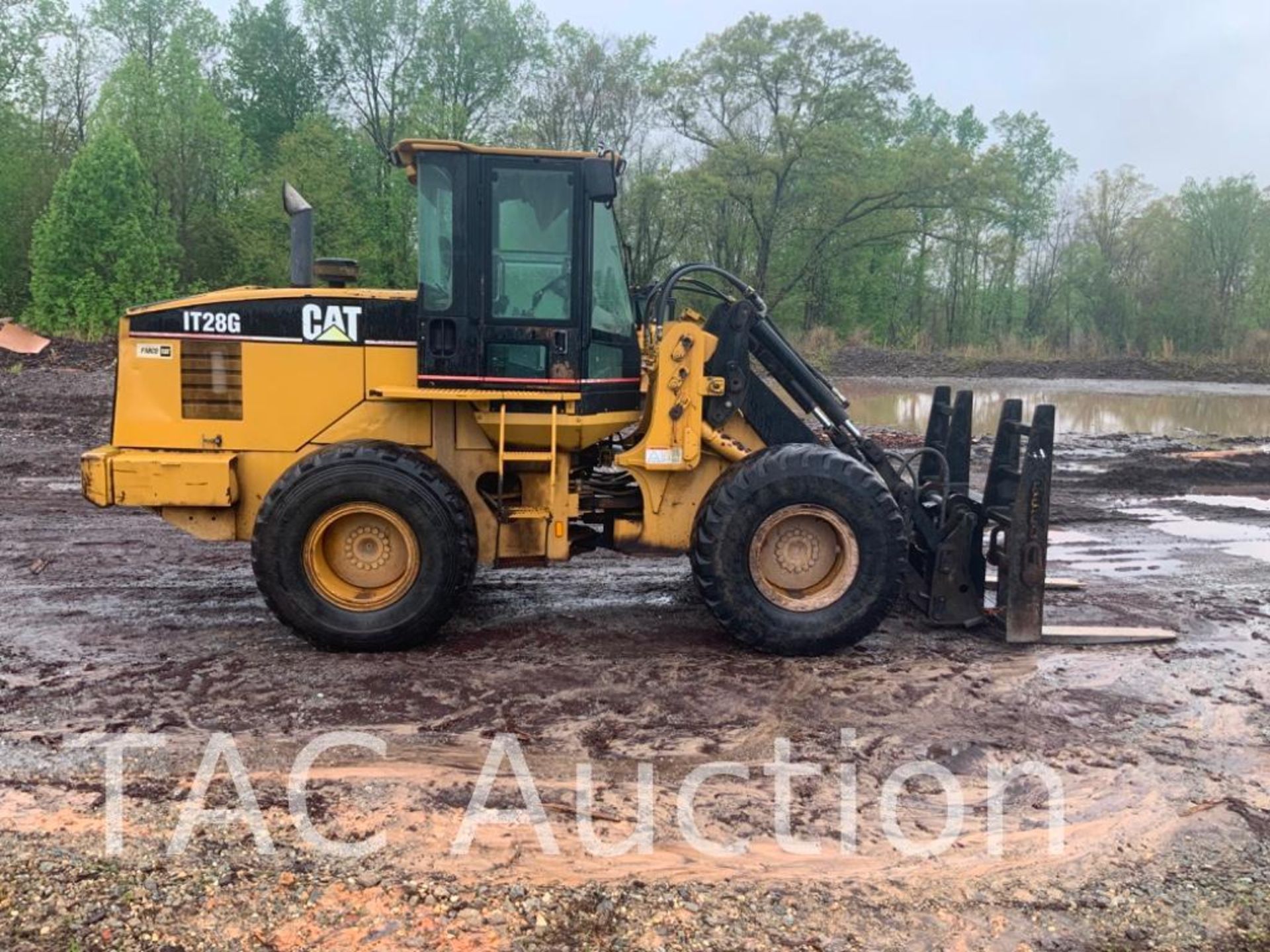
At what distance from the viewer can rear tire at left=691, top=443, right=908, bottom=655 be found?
561 centimetres

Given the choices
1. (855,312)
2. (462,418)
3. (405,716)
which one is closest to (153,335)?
(462,418)

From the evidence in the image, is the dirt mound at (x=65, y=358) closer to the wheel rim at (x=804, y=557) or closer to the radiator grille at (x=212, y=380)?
the radiator grille at (x=212, y=380)

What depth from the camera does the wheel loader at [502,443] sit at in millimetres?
5465

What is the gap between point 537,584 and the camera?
7.12 m

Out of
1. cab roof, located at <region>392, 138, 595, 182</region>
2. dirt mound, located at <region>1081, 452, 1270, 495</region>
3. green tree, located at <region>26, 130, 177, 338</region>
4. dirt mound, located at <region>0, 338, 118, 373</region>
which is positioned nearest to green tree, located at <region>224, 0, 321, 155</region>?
green tree, located at <region>26, 130, 177, 338</region>

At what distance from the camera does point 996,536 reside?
6125 mm

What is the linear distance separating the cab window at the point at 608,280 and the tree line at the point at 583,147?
20.4 meters

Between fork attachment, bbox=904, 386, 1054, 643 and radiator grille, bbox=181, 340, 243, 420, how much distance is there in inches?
160

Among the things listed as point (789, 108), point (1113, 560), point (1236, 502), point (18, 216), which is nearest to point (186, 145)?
point (18, 216)

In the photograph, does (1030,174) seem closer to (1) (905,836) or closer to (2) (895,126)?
(2) (895,126)

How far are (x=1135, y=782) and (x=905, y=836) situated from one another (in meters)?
1.21

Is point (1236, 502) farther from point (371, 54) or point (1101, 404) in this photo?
point (371, 54)

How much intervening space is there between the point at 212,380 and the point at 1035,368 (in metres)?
35.4

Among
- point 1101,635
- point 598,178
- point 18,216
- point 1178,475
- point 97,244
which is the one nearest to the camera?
point 598,178
